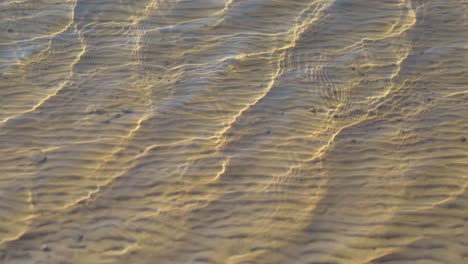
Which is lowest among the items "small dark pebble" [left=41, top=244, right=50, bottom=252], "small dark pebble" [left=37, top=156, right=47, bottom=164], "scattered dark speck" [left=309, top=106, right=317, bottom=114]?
"small dark pebble" [left=41, top=244, right=50, bottom=252]

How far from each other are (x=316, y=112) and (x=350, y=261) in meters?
1.01

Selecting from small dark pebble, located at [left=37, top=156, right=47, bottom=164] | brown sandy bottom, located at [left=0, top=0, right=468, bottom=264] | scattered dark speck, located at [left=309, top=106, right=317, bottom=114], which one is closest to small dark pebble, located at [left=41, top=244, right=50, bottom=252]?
brown sandy bottom, located at [left=0, top=0, right=468, bottom=264]

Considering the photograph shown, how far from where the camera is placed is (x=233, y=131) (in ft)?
11.4

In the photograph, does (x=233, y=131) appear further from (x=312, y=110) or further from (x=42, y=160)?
(x=42, y=160)

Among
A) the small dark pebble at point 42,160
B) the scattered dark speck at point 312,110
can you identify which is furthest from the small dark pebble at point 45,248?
the scattered dark speck at point 312,110

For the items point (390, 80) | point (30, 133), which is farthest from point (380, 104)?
point (30, 133)

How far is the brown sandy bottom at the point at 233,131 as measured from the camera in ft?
9.65

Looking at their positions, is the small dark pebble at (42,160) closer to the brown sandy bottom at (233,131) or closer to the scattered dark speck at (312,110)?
the brown sandy bottom at (233,131)

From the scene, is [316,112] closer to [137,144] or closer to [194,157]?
[194,157]

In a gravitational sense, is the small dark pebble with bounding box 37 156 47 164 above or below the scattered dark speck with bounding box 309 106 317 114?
above

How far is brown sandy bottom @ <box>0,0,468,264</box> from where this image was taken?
294 cm

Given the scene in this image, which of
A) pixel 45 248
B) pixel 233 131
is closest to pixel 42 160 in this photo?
pixel 45 248

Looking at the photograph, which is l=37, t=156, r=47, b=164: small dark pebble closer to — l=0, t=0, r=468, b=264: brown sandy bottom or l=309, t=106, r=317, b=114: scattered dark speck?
l=0, t=0, r=468, b=264: brown sandy bottom

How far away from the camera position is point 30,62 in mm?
3943
